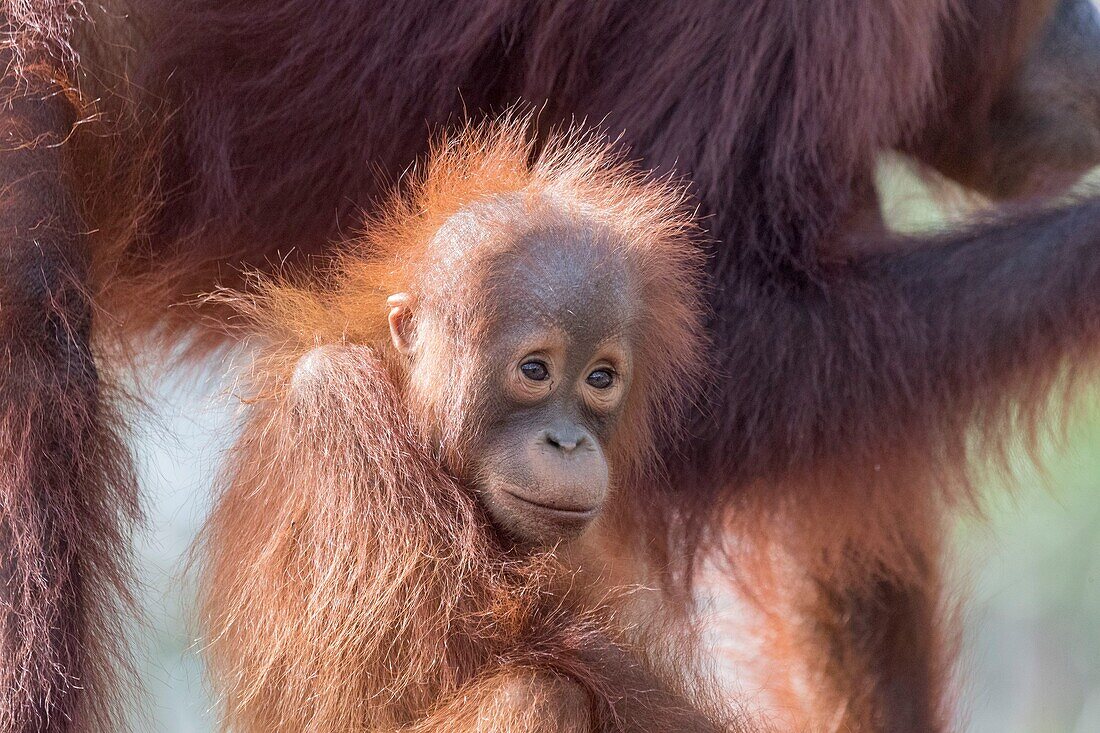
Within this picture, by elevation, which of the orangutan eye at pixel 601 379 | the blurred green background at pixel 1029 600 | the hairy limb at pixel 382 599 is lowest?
the blurred green background at pixel 1029 600

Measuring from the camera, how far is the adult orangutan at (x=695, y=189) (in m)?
1.63

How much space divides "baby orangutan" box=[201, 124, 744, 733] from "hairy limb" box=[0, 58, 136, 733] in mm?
130

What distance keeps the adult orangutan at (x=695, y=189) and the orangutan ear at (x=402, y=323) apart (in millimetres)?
364

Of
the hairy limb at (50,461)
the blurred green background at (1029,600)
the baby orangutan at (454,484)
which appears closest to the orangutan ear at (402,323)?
the baby orangutan at (454,484)

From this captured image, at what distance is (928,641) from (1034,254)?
88 centimetres

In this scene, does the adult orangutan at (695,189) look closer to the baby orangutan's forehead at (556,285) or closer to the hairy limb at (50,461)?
the hairy limb at (50,461)

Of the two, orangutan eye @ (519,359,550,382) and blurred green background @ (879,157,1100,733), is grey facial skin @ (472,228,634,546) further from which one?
blurred green background @ (879,157,1100,733)

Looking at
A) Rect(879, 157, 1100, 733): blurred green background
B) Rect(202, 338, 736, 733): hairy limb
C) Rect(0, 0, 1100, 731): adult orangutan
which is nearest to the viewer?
Rect(202, 338, 736, 733): hairy limb

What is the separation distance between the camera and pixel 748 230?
5.46ft

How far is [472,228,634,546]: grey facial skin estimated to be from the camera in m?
1.33

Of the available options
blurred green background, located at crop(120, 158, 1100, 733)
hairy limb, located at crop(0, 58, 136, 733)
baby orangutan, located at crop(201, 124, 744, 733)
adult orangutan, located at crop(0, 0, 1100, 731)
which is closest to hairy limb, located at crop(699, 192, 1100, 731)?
adult orangutan, located at crop(0, 0, 1100, 731)

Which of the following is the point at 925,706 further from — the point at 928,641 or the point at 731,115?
the point at 731,115

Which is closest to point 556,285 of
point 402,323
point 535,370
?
point 535,370

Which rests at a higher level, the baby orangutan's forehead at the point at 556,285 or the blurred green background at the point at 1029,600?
the baby orangutan's forehead at the point at 556,285
